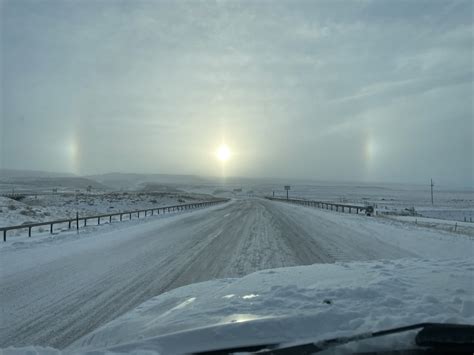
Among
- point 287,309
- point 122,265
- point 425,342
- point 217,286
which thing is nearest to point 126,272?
point 122,265

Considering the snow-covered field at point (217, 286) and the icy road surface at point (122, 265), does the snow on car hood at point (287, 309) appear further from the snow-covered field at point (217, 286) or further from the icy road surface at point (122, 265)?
the icy road surface at point (122, 265)

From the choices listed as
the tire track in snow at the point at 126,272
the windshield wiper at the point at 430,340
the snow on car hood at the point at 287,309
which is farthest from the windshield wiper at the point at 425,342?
the tire track in snow at the point at 126,272

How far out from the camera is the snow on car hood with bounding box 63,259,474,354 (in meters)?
4.01

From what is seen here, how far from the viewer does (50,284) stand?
23.8 ft

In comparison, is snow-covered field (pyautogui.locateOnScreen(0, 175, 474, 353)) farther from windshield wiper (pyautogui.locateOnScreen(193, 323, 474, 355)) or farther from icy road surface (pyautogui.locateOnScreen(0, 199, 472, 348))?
windshield wiper (pyautogui.locateOnScreen(193, 323, 474, 355))

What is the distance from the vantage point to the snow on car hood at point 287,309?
4.01 meters

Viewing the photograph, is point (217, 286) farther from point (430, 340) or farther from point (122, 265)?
point (430, 340)

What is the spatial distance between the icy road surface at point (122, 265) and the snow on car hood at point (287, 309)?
76 cm

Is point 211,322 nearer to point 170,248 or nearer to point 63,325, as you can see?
point 63,325

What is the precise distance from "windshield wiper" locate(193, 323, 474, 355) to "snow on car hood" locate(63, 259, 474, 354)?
0.49 ft

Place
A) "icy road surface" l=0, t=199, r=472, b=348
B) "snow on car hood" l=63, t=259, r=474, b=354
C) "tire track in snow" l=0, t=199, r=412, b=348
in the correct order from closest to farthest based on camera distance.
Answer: "snow on car hood" l=63, t=259, r=474, b=354 → "tire track in snow" l=0, t=199, r=412, b=348 → "icy road surface" l=0, t=199, r=472, b=348

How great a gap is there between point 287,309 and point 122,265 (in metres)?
5.95

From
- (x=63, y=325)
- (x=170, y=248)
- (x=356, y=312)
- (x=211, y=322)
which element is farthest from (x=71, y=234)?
(x=356, y=312)

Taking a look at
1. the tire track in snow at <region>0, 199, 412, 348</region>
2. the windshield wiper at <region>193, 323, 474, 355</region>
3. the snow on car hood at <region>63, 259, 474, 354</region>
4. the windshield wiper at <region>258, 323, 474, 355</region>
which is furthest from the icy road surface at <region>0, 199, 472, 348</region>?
the windshield wiper at <region>258, 323, 474, 355</region>
